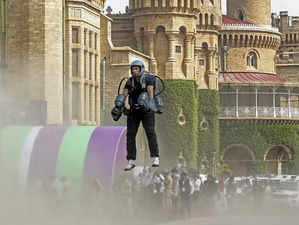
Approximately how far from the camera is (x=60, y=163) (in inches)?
664

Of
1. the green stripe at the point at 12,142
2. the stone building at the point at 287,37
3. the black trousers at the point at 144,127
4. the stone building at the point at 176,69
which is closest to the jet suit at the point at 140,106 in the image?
the black trousers at the point at 144,127

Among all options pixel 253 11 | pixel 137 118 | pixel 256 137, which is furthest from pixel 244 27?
pixel 137 118

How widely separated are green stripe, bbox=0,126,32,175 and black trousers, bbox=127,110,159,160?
10814 mm

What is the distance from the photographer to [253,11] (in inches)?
3893

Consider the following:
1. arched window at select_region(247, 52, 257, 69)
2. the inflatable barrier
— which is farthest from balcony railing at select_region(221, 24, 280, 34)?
the inflatable barrier

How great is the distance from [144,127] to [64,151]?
6587mm

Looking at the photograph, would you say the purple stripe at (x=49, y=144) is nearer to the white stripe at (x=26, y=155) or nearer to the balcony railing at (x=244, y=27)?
the white stripe at (x=26, y=155)

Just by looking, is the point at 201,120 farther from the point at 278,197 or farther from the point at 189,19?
the point at 278,197

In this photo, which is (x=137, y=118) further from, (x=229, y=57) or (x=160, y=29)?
(x=229, y=57)

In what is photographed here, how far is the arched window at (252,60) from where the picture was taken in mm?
92375

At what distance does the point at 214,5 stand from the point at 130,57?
76.3 feet

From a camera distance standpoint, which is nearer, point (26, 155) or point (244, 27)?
point (26, 155)

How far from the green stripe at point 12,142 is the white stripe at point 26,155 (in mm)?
190

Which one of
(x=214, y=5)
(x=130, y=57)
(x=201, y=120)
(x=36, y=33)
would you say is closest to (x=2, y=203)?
(x=36, y=33)
